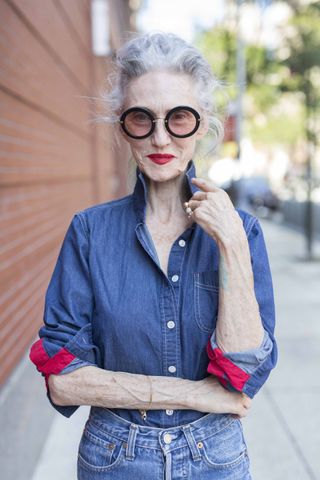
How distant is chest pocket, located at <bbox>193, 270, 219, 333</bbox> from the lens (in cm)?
176

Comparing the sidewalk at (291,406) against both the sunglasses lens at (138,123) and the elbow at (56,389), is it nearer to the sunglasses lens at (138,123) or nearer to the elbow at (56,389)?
the elbow at (56,389)

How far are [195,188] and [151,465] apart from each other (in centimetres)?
73

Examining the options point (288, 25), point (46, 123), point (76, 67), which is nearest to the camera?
point (46, 123)

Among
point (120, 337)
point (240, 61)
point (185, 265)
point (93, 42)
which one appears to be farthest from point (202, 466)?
point (240, 61)

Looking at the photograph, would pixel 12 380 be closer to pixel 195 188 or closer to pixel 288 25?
pixel 195 188

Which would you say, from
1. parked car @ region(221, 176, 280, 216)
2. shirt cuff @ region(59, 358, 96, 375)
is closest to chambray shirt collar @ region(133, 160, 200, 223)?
shirt cuff @ region(59, 358, 96, 375)

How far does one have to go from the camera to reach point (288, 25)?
12.2 meters

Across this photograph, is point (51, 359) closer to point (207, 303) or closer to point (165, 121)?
point (207, 303)

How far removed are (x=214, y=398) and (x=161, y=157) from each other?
631 mm

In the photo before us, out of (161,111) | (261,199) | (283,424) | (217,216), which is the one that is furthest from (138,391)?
(261,199)

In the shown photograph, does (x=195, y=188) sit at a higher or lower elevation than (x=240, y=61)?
lower

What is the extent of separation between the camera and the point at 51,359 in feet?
5.68

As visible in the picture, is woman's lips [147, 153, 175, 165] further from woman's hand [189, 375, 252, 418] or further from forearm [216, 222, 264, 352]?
woman's hand [189, 375, 252, 418]

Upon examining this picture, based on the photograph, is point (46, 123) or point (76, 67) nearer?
point (46, 123)
